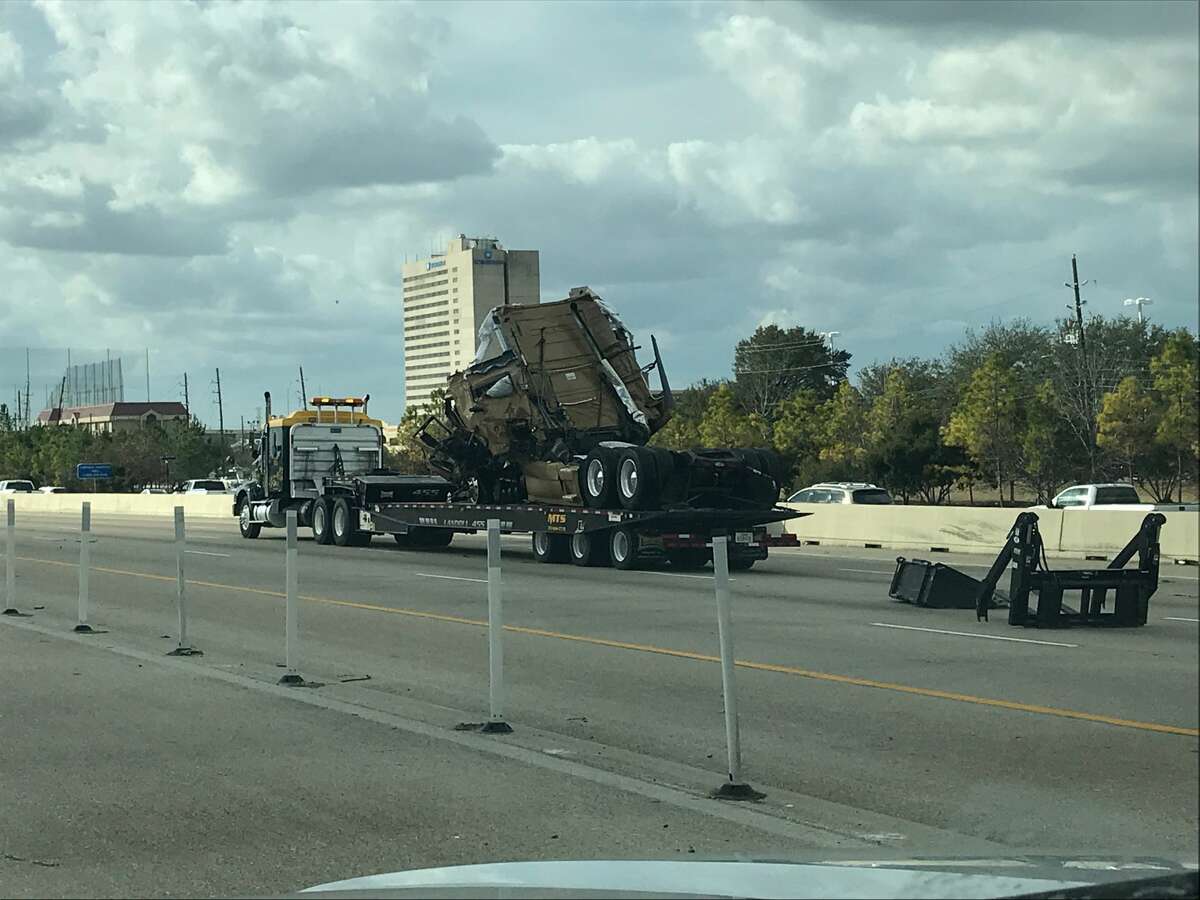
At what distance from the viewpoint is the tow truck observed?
24.2 m

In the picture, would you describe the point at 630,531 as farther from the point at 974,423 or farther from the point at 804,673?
the point at 974,423

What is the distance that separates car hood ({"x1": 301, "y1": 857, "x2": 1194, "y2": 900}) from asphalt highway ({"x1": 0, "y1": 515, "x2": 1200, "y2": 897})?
288 millimetres

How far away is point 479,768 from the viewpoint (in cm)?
824

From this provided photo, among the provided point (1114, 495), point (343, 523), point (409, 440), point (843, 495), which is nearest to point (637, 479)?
point (343, 523)

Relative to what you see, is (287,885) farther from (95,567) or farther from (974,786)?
(95,567)

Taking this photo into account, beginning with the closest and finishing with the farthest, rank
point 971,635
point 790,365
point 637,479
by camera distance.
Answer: point 971,635, point 637,479, point 790,365

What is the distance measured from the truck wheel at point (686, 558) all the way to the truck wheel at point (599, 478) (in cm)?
129

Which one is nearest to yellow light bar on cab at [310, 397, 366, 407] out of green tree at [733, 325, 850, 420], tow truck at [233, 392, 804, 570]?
tow truck at [233, 392, 804, 570]

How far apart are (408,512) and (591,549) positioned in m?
6.55

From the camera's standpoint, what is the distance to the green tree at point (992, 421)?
56531mm

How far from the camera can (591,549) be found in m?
25.3

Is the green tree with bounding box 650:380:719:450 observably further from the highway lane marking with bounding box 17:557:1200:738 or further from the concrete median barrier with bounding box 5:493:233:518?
the highway lane marking with bounding box 17:557:1200:738

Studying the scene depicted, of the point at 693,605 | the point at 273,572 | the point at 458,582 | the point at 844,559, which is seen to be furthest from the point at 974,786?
the point at 844,559

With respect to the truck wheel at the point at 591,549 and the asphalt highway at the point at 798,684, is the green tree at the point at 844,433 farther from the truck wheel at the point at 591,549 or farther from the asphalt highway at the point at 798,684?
the asphalt highway at the point at 798,684
